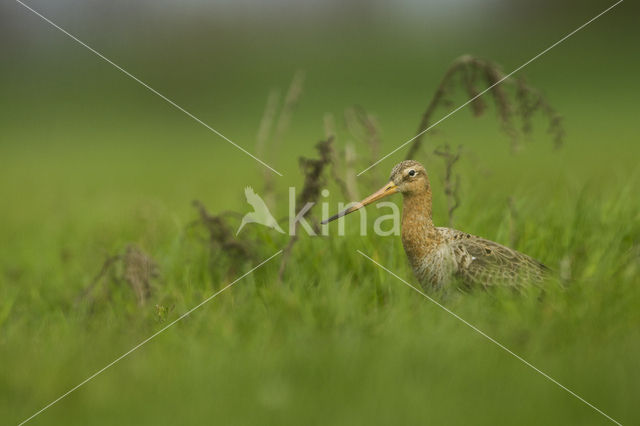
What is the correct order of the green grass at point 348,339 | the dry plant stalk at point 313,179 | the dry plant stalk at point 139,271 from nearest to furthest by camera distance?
the green grass at point 348,339 → the dry plant stalk at point 313,179 → the dry plant stalk at point 139,271

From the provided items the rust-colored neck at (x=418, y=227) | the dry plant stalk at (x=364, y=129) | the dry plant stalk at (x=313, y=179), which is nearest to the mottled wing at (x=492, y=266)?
the rust-colored neck at (x=418, y=227)

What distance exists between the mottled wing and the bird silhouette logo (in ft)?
4.32

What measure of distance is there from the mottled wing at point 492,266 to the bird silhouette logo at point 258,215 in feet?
4.32

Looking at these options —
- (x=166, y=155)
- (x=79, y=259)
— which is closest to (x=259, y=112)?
(x=166, y=155)

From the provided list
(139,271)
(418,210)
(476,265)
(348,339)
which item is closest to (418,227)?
(418,210)

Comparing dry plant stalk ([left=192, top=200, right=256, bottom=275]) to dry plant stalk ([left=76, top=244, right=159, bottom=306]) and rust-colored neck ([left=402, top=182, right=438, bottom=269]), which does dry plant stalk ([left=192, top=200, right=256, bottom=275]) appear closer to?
dry plant stalk ([left=76, top=244, right=159, bottom=306])

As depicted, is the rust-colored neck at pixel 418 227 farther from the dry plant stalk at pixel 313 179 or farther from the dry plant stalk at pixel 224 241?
the dry plant stalk at pixel 224 241

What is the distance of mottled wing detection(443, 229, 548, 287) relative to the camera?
150 inches

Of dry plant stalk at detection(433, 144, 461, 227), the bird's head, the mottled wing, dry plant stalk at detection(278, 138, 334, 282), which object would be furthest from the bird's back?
dry plant stalk at detection(278, 138, 334, 282)

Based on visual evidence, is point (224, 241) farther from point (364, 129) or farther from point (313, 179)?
point (364, 129)

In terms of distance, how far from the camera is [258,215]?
5.02m

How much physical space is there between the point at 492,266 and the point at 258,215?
179 cm

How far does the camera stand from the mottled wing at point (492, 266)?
3.80m

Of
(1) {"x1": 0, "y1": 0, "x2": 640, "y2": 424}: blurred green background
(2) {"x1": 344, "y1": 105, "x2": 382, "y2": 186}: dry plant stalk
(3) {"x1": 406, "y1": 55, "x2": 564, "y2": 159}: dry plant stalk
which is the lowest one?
(1) {"x1": 0, "y1": 0, "x2": 640, "y2": 424}: blurred green background
